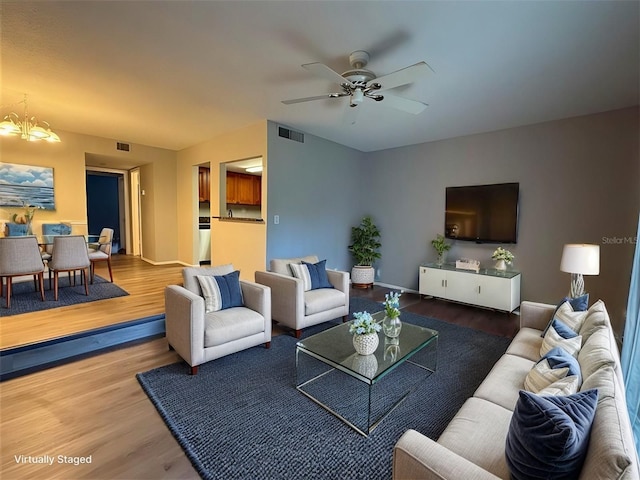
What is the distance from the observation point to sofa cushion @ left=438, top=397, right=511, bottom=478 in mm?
1227

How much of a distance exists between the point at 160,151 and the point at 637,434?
303 inches

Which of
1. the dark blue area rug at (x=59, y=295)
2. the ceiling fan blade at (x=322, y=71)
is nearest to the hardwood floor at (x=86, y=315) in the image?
the dark blue area rug at (x=59, y=295)

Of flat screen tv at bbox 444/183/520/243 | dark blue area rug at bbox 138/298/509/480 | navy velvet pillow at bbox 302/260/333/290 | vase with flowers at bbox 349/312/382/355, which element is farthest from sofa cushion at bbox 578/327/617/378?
flat screen tv at bbox 444/183/520/243

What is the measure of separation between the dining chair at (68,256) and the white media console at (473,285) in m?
4.99

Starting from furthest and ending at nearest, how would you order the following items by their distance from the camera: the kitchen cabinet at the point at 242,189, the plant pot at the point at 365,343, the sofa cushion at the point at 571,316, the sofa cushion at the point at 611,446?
the kitchen cabinet at the point at 242,189
the plant pot at the point at 365,343
the sofa cushion at the point at 571,316
the sofa cushion at the point at 611,446

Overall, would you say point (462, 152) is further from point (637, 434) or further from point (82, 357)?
point (82, 357)

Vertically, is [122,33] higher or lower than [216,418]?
higher

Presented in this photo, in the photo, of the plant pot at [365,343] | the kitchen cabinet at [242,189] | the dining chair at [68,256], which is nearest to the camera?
the plant pot at [365,343]

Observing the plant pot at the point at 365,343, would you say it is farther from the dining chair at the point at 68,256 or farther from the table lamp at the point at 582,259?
the dining chair at the point at 68,256

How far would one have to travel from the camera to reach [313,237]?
5.20 m

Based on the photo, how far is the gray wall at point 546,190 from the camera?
3.56 m

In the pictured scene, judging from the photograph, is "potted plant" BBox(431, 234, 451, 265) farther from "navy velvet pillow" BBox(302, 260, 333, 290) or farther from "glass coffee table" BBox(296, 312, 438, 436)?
"glass coffee table" BBox(296, 312, 438, 436)

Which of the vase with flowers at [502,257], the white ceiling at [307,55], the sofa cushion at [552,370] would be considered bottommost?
the sofa cushion at [552,370]

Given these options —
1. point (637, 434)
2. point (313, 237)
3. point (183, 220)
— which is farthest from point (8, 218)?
point (637, 434)
